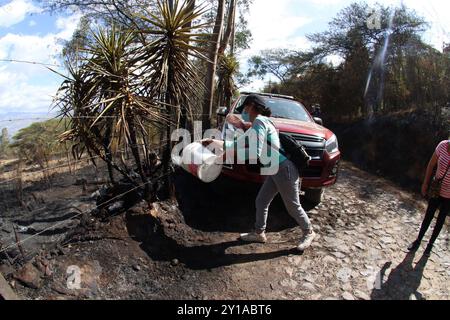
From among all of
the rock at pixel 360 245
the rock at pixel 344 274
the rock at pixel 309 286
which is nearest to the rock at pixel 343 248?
the rock at pixel 360 245

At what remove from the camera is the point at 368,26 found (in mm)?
12047

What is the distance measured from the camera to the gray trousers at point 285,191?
3.38 metres

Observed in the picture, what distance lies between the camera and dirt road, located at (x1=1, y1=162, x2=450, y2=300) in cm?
297

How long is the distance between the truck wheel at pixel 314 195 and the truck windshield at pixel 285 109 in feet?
4.38

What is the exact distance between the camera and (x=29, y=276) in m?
2.77

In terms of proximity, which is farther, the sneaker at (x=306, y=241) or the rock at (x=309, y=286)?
the sneaker at (x=306, y=241)

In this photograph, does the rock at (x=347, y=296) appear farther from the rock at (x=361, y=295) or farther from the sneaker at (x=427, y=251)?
the sneaker at (x=427, y=251)

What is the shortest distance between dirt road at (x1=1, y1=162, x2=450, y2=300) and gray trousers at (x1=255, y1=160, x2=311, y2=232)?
40cm

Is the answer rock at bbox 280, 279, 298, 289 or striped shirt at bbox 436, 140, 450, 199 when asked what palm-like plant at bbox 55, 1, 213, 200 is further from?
striped shirt at bbox 436, 140, 450, 199

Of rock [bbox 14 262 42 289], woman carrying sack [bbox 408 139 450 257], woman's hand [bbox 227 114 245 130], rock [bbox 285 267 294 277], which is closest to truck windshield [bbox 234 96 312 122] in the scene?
woman's hand [bbox 227 114 245 130]

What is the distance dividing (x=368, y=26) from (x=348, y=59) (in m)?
1.38

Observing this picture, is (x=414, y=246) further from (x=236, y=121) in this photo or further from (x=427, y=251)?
(x=236, y=121)

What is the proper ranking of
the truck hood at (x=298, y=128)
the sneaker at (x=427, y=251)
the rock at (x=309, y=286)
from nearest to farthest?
the rock at (x=309, y=286)
the sneaker at (x=427, y=251)
the truck hood at (x=298, y=128)

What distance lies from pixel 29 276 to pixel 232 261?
198 cm
